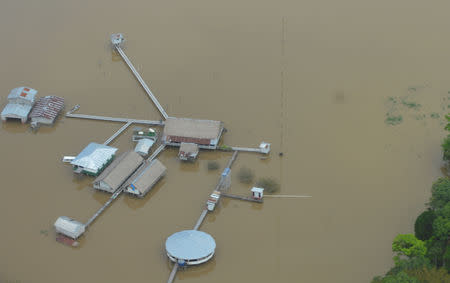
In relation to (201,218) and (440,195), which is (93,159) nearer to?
(201,218)

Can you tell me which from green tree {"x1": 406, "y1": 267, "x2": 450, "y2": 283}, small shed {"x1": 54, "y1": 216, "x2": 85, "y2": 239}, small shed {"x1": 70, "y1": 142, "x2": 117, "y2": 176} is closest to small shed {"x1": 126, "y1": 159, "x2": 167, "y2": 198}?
small shed {"x1": 70, "y1": 142, "x2": 117, "y2": 176}

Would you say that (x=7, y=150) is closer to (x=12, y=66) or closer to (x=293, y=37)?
(x=12, y=66)

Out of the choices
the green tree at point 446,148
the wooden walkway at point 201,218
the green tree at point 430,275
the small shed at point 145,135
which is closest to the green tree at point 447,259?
the green tree at point 430,275

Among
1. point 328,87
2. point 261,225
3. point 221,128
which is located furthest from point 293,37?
point 261,225

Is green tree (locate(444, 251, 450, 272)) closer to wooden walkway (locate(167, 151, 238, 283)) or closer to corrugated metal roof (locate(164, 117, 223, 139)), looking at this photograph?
wooden walkway (locate(167, 151, 238, 283))

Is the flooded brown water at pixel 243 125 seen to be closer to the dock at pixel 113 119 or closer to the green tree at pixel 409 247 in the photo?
the dock at pixel 113 119

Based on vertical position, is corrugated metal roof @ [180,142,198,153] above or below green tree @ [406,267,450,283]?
Result: above
